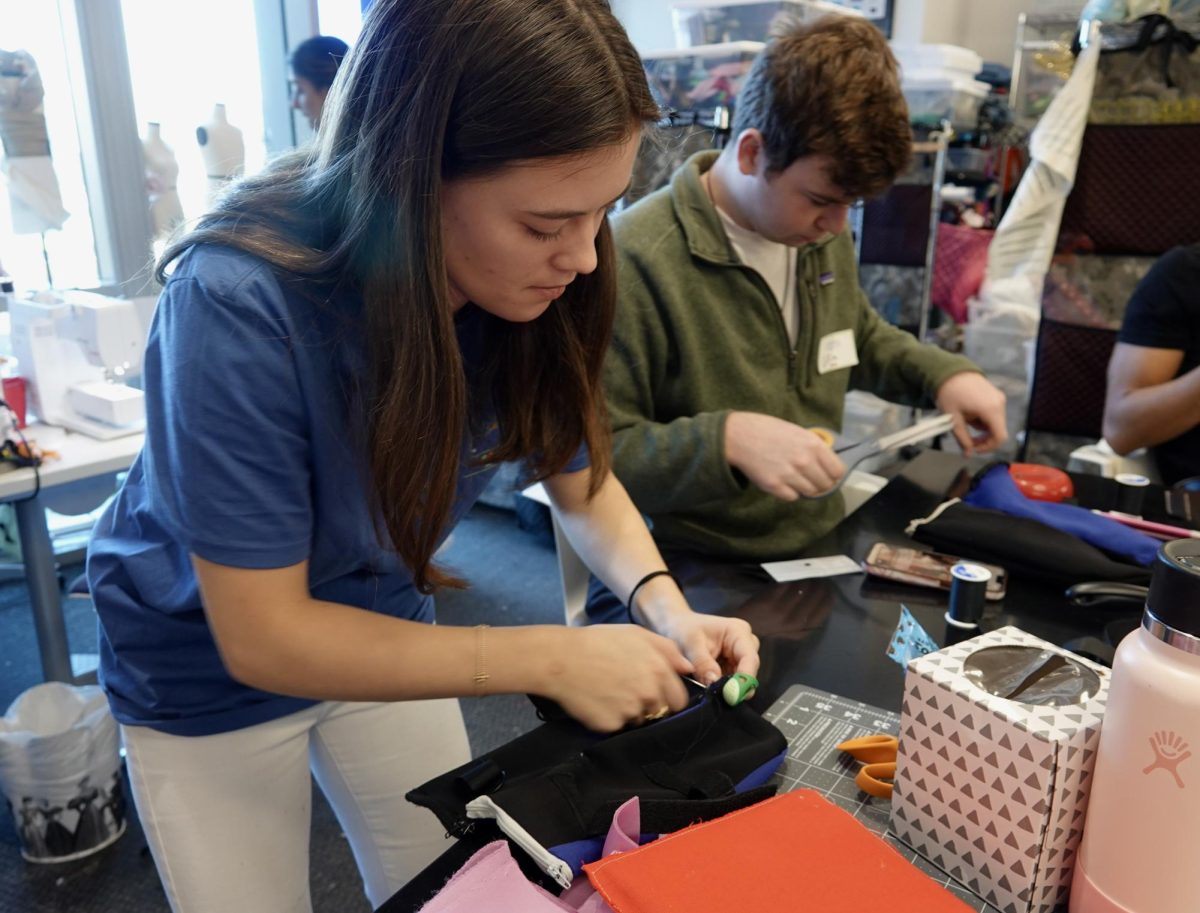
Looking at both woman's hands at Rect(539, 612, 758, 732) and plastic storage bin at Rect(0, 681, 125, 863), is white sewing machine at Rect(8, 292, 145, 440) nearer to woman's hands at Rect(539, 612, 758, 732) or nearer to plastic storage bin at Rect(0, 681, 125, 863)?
plastic storage bin at Rect(0, 681, 125, 863)

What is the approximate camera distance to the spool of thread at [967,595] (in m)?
1.05

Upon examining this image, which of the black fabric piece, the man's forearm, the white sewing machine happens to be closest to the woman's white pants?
the black fabric piece

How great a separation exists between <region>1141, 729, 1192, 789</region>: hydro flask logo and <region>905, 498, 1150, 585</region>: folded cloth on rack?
0.66m

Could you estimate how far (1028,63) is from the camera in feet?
10.1

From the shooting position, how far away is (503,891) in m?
0.60

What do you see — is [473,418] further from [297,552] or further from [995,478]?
[995,478]

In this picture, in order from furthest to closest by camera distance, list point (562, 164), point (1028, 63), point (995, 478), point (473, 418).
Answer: point (1028, 63) < point (995, 478) < point (473, 418) < point (562, 164)

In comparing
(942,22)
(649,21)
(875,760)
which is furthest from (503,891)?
(942,22)

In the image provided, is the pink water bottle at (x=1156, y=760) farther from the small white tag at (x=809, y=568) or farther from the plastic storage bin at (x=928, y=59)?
the plastic storage bin at (x=928, y=59)

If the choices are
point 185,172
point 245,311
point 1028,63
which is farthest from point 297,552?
point 1028,63

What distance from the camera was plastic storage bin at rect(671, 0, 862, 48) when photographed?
2.73 metres

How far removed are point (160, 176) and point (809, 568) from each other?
2.54 meters

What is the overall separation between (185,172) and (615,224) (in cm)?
238

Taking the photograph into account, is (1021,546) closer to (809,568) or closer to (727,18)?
(809,568)
